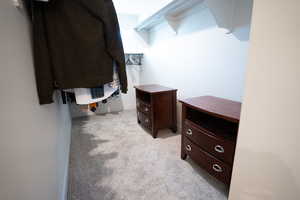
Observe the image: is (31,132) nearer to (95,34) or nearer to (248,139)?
(95,34)

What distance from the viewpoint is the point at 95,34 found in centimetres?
86

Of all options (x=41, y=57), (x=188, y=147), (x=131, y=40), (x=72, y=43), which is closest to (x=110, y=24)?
(x=72, y=43)

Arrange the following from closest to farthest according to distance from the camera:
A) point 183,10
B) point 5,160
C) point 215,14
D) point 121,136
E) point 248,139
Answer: point 5,160 < point 248,139 < point 215,14 < point 183,10 < point 121,136

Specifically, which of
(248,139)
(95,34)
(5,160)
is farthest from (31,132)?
(248,139)

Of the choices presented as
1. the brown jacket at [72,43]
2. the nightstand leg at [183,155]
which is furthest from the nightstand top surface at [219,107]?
the brown jacket at [72,43]

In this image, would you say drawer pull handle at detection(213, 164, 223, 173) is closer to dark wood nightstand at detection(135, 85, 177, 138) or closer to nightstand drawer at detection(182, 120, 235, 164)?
nightstand drawer at detection(182, 120, 235, 164)

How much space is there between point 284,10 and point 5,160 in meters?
1.06

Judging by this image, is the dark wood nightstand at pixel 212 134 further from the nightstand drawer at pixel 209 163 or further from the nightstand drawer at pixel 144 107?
the nightstand drawer at pixel 144 107

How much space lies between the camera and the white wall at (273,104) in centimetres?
48

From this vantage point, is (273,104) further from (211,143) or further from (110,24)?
(110,24)

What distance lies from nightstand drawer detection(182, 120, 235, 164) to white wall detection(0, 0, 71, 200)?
1.22 meters

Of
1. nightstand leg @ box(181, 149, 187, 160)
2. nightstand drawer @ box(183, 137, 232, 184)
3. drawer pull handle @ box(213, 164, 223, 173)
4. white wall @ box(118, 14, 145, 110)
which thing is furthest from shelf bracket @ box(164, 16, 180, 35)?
drawer pull handle @ box(213, 164, 223, 173)

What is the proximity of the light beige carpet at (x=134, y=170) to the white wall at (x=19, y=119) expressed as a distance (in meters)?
0.65

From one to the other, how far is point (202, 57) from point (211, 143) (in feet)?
3.60
